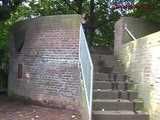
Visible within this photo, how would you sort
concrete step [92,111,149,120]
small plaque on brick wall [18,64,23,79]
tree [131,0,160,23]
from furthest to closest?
tree [131,0,160,23] → small plaque on brick wall [18,64,23,79] → concrete step [92,111,149,120]

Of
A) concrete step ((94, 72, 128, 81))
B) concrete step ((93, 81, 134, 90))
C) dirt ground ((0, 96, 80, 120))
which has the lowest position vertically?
dirt ground ((0, 96, 80, 120))

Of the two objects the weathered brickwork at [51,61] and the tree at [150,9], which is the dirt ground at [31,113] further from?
the tree at [150,9]

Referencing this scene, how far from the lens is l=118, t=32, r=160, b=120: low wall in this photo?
879 cm

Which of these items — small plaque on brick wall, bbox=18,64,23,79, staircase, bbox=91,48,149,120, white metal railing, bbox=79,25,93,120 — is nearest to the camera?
white metal railing, bbox=79,25,93,120

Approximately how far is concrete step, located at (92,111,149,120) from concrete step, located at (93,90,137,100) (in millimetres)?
787

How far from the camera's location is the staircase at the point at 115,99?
9.01 metres

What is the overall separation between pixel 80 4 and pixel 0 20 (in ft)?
22.1

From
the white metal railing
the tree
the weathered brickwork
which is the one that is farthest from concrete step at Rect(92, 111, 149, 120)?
the tree

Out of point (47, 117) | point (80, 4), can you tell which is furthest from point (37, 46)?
point (80, 4)

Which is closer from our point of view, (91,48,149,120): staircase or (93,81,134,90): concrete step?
(91,48,149,120): staircase

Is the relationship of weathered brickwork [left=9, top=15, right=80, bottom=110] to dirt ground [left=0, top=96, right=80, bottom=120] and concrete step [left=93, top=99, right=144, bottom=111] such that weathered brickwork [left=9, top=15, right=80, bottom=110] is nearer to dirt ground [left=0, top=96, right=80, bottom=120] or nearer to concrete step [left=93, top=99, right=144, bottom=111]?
A: dirt ground [left=0, top=96, right=80, bottom=120]

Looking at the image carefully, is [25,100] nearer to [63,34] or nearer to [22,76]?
[22,76]

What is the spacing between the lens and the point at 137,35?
12797 mm

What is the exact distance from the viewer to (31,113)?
10.4 metres
